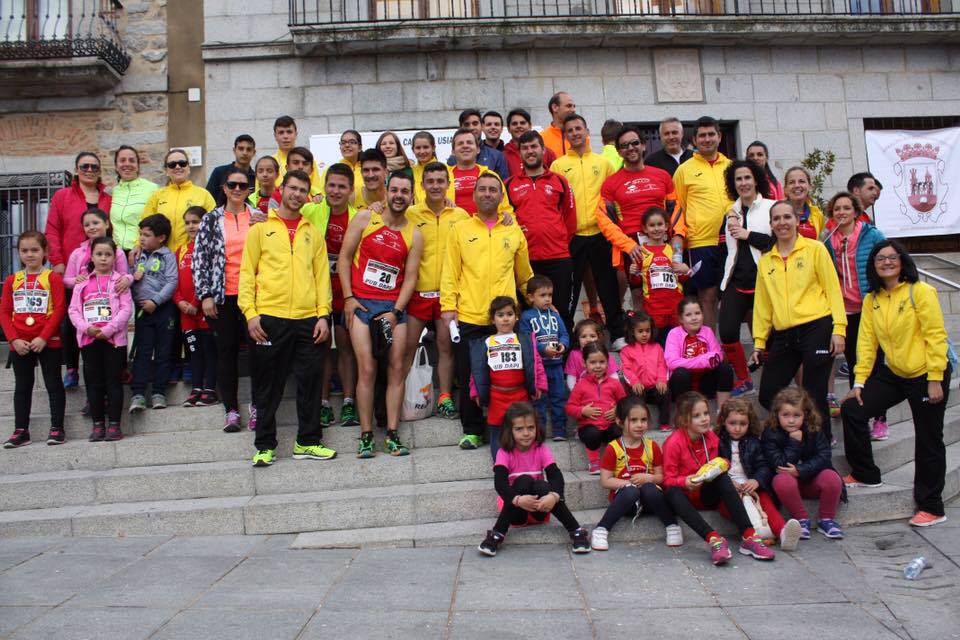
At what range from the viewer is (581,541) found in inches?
184

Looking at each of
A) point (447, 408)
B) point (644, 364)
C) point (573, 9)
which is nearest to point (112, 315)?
point (447, 408)

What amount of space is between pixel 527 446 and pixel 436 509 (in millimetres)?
795

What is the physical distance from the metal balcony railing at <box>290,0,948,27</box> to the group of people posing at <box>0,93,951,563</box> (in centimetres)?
443

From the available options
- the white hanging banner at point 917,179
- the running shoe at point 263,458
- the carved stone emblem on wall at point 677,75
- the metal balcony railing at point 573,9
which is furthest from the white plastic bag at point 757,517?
the white hanging banner at point 917,179

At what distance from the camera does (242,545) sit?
4.95 meters

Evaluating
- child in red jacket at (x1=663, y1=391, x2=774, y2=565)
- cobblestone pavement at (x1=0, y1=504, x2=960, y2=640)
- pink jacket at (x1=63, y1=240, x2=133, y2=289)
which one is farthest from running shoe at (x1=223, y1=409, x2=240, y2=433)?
child in red jacket at (x1=663, y1=391, x2=774, y2=565)

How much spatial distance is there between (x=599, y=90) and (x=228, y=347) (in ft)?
23.3

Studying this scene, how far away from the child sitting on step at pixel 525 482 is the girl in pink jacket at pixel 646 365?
1158 mm

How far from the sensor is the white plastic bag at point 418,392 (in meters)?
6.13

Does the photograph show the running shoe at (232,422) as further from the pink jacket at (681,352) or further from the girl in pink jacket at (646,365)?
the pink jacket at (681,352)

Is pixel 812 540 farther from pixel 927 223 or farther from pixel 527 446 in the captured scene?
pixel 927 223

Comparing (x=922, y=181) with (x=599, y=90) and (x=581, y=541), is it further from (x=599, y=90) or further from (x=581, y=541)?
(x=581, y=541)

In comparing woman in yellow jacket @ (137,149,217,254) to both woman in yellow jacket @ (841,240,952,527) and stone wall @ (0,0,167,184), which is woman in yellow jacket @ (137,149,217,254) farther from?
woman in yellow jacket @ (841,240,952,527)

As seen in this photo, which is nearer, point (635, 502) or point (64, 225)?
point (635, 502)
